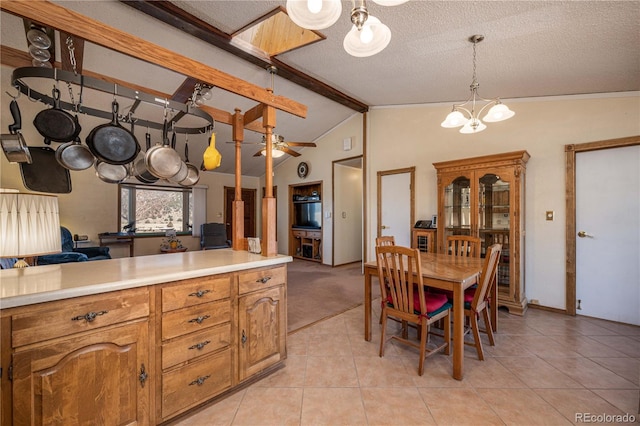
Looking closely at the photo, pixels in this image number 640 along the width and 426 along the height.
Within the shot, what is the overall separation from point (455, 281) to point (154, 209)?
631cm

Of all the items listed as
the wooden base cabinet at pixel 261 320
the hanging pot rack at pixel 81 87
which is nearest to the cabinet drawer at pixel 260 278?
the wooden base cabinet at pixel 261 320

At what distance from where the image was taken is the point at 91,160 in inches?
70.7

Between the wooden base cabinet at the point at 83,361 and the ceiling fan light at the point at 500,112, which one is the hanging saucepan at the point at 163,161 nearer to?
the wooden base cabinet at the point at 83,361

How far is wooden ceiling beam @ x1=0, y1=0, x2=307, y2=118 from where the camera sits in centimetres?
115

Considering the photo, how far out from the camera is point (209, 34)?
270 cm

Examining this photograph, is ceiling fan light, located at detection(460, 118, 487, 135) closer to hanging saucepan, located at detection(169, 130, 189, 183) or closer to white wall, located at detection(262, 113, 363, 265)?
hanging saucepan, located at detection(169, 130, 189, 183)

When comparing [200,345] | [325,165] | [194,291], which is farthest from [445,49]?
[325,165]

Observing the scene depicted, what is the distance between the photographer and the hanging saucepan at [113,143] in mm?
1675

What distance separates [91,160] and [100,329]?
1.17 m

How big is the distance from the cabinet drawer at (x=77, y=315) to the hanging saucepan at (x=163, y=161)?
86cm

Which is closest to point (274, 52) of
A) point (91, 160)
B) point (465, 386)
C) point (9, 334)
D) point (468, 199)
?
point (91, 160)

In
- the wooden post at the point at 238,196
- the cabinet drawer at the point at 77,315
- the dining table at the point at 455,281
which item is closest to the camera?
the cabinet drawer at the point at 77,315

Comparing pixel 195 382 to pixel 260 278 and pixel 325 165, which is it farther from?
pixel 325 165

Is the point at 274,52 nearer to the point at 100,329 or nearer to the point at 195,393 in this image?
the point at 100,329
